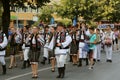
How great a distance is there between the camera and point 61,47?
49.6 ft

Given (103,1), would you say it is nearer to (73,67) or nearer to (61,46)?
(73,67)

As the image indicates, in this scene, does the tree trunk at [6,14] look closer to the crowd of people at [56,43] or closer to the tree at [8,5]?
the tree at [8,5]

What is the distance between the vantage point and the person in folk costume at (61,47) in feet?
49.2

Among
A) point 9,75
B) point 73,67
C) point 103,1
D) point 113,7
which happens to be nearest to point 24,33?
point 73,67

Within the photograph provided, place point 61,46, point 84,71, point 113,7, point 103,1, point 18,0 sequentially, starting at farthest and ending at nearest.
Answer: point 113,7 → point 103,1 → point 18,0 → point 84,71 → point 61,46

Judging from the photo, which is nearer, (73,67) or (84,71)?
(84,71)

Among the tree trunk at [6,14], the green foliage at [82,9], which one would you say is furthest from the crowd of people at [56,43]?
the green foliage at [82,9]

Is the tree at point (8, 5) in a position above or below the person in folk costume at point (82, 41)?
above

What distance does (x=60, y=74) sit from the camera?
15133 millimetres

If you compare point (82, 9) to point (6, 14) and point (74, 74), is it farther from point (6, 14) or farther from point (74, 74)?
point (74, 74)

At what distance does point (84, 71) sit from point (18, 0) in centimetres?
1057

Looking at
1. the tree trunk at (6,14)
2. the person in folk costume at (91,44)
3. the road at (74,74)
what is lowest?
the road at (74,74)

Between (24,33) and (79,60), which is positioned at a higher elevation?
(24,33)

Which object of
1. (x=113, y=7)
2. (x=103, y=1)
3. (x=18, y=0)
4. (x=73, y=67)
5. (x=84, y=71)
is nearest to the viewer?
(x=84, y=71)
